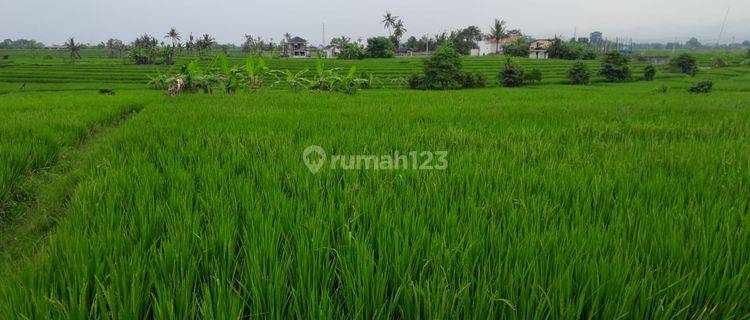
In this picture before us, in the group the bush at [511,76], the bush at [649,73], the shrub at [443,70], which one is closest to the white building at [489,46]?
the bush at [649,73]

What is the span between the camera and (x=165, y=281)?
86 cm

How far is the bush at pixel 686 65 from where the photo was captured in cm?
3878

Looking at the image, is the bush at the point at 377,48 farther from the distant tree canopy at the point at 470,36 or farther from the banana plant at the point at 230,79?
the banana plant at the point at 230,79

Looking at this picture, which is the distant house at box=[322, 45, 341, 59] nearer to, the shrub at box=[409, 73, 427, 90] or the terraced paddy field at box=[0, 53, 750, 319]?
the shrub at box=[409, 73, 427, 90]

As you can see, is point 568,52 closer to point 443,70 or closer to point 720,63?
point 720,63

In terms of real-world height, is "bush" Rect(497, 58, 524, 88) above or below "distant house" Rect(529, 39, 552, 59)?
below

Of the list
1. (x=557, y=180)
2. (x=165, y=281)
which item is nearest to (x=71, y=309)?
(x=165, y=281)

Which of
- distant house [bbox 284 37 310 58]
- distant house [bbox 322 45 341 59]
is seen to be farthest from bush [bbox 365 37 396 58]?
distant house [bbox 284 37 310 58]

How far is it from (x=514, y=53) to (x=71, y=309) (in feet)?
240

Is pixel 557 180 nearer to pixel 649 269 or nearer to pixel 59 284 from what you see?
pixel 649 269

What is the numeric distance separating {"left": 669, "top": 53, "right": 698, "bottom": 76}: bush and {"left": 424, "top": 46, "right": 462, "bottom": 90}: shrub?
25541 millimetres

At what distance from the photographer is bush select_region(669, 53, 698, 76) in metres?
38.8

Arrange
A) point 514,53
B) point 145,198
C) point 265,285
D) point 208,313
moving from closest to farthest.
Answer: point 208,313
point 265,285
point 145,198
point 514,53

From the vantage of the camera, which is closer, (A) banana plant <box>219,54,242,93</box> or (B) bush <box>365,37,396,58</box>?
(A) banana plant <box>219,54,242,93</box>
